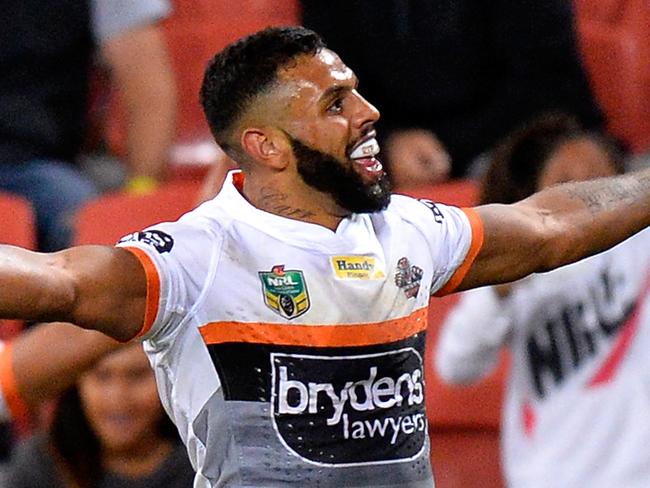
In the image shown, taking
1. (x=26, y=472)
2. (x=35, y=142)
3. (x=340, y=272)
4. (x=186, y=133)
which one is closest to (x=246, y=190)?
(x=340, y=272)

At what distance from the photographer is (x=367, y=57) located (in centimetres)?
441

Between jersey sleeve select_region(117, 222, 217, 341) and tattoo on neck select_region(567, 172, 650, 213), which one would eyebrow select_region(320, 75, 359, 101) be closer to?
jersey sleeve select_region(117, 222, 217, 341)

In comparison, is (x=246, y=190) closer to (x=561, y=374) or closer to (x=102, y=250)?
(x=102, y=250)

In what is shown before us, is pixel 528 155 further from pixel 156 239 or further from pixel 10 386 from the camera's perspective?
pixel 156 239

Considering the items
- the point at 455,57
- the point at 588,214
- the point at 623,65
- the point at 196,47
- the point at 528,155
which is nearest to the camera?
the point at 588,214

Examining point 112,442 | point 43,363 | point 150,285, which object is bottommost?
point 112,442

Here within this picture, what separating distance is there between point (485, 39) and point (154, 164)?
2.83ft

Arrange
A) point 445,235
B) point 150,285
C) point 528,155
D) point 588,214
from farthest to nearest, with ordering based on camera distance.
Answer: point 528,155 → point 588,214 → point 445,235 → point 150,285

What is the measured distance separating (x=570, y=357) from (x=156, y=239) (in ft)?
4.94

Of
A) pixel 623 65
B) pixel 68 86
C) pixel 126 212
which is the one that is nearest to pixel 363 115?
pixel 126 212

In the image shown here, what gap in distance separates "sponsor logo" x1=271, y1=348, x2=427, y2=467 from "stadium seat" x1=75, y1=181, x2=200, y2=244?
164cm

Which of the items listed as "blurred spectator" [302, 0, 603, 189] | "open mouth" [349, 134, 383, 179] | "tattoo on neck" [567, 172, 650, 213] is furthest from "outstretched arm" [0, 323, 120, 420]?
"blurred spectator" [302, 0, 603, 189]

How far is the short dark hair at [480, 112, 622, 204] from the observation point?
376 cm

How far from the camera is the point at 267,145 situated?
260cm
